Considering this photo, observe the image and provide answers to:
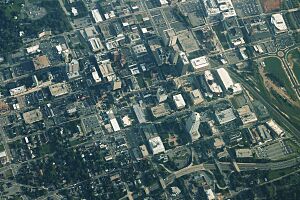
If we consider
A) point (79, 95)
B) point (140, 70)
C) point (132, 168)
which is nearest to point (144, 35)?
point (140, 70)

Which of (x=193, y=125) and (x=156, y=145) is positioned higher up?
(x=193, y=125)

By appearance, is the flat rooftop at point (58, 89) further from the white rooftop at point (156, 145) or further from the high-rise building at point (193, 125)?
the high-rise building at point (193, 125)

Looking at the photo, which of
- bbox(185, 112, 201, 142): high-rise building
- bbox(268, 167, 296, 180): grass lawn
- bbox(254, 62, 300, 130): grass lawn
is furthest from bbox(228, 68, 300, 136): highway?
bbox(185, 112, 201, 142): high-rise building

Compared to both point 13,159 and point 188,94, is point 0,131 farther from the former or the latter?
point 188,94

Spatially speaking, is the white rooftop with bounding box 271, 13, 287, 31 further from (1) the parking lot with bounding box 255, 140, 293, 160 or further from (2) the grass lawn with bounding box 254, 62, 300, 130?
(1) the parking lot with bounding box 255, 140, 293, 160

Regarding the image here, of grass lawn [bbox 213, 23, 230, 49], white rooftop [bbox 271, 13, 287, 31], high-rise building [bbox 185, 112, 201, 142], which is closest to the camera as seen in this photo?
high-rise building [bbox 185, 112, 201, 142]

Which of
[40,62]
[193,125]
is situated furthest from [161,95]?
[40,62]

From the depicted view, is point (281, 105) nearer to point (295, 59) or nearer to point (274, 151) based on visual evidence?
point (274, 151)
